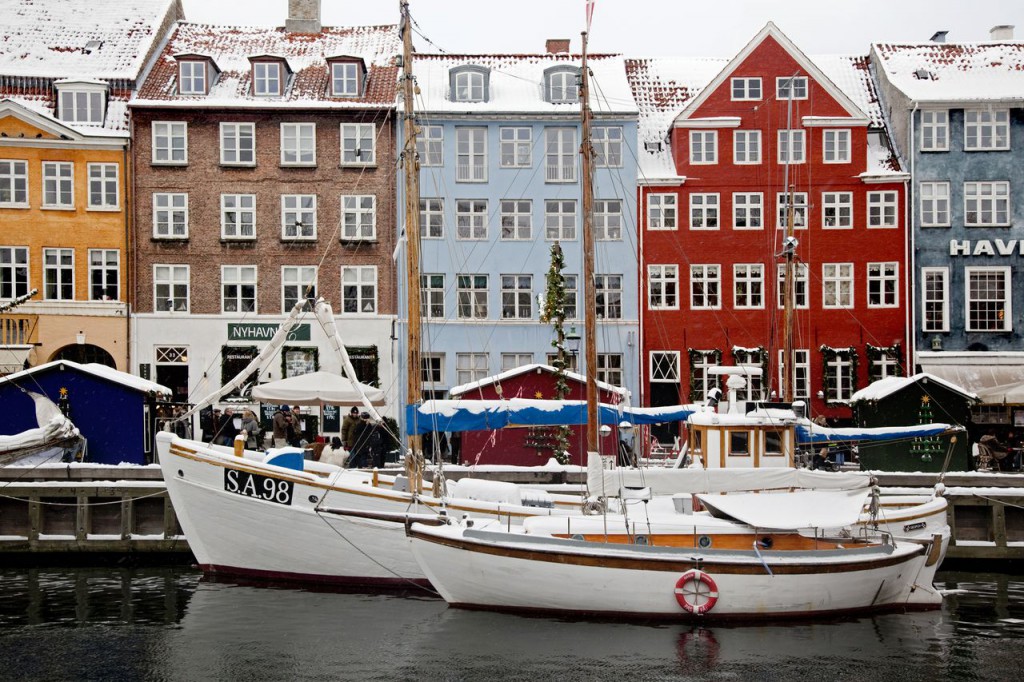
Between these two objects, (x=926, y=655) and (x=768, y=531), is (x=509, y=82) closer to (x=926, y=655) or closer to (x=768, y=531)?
(x=768, y=531)

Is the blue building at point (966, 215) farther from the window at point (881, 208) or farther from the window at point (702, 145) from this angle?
the window at point (702, 145)

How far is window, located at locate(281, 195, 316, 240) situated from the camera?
136 ft

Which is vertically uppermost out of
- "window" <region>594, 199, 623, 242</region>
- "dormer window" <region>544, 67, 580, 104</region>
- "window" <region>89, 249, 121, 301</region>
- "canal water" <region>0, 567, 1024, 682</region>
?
"dormer window" <region>544, 67, 580, 104</region>

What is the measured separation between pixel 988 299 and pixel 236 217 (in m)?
27.0

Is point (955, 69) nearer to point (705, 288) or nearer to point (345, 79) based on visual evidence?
point (705, 288)

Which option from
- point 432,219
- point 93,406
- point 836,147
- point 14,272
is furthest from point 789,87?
point 14,272

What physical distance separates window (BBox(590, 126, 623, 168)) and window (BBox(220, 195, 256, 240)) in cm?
1251

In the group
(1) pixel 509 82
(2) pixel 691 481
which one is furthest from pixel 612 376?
(2) pixel 691 481

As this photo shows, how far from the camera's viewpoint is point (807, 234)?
138ft

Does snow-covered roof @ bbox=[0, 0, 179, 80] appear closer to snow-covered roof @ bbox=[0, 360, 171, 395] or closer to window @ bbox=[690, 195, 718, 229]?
snow-covered roof @ bbox=[0, 360, 171, 395]

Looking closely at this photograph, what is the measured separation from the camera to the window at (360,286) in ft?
136

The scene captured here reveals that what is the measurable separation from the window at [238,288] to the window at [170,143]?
13.7ft

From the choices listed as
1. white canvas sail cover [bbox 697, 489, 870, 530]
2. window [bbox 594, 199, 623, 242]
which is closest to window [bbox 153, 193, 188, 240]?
window [bbox 594, 199, 623, 242]

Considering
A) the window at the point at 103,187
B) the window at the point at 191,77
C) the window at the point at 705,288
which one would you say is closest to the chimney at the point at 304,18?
the window at the point at 191,77
